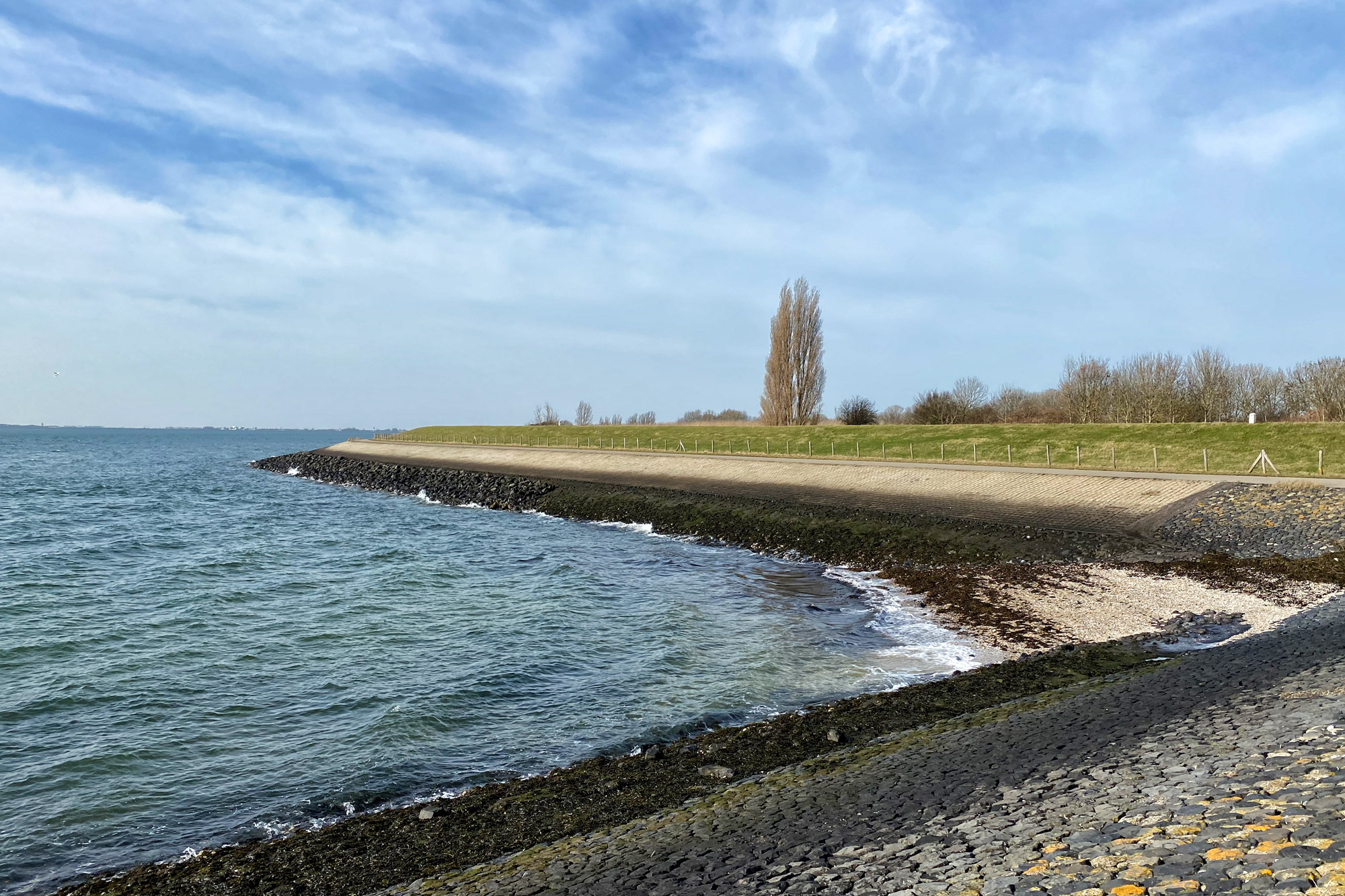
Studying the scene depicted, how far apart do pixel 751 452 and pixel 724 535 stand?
1171 inches

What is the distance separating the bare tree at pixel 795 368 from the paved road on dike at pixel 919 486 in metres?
22.8

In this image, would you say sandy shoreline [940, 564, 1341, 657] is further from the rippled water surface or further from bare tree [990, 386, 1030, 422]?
bare tree [990, 386, 1030, 422]

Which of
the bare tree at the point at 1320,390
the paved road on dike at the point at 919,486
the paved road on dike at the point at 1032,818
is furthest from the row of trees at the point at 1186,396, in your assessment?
the paved road on dike at the point at 1032,818

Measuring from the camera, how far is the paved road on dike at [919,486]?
103ft

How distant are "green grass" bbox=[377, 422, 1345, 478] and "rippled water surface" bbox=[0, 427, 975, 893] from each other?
26207 mm

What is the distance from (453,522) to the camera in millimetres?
44094

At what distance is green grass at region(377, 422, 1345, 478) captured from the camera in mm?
39188

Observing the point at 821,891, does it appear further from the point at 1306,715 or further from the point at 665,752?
the point at 1306,715

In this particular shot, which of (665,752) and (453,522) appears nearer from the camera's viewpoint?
(665,752)

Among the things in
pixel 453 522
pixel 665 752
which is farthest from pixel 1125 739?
pixel 453 522

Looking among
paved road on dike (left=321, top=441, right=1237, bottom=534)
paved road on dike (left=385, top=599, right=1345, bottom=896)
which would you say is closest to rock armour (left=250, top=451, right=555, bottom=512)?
paved road on dike (left=321, top=441, right=1237, bottom=534)

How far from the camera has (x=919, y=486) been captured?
134 feet

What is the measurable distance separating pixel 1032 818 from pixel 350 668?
43.6ft

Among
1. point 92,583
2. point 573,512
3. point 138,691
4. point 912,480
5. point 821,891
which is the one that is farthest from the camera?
point 573,512
